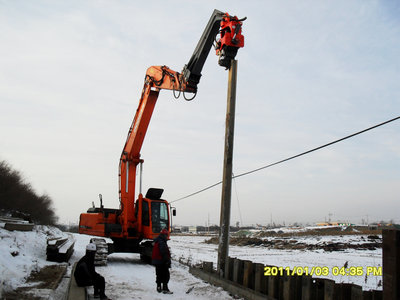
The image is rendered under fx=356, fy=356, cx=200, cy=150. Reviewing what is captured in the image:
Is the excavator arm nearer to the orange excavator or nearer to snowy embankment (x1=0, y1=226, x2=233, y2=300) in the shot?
the orange excavator

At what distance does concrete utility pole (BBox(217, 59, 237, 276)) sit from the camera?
8.86 m

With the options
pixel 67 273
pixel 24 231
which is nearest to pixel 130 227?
pixel 67 273

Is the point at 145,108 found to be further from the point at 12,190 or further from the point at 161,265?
the point at 12,190

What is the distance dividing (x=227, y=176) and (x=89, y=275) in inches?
156

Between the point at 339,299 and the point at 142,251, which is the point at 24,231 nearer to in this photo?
the point at 142,251

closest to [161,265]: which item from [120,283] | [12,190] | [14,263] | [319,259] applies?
[120,283]

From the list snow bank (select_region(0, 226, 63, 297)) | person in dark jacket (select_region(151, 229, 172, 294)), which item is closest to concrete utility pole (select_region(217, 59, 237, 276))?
person in dark jacket (select_region(151, 229, 172, 294))

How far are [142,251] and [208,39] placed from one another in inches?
354

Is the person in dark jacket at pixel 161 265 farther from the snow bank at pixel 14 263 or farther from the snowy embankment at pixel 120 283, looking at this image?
the snow bank at pixel 14 263

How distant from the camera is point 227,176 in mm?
9117

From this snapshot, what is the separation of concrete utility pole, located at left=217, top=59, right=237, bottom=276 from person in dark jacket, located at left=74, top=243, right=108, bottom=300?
9.74 ft

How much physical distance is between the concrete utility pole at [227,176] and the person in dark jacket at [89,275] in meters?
2.97

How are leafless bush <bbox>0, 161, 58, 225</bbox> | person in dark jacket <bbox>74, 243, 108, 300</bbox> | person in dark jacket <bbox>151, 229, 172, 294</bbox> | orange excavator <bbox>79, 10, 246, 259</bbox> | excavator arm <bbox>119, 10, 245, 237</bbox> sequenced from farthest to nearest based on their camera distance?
leafless bush <bbox>0, 161, 58, 225</bbox> < orange excavator <bbox>79, 10, 246, 259</bbox> < excavator arm <bbox>119, 10, 245, 237</bbox> < person in dark jacket <bbox>151, 229, 172, 294</bbox> < person in dark jacket <bbox>74, 243, 108, 300</bbox>

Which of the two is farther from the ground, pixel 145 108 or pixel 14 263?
pixel 145 108
